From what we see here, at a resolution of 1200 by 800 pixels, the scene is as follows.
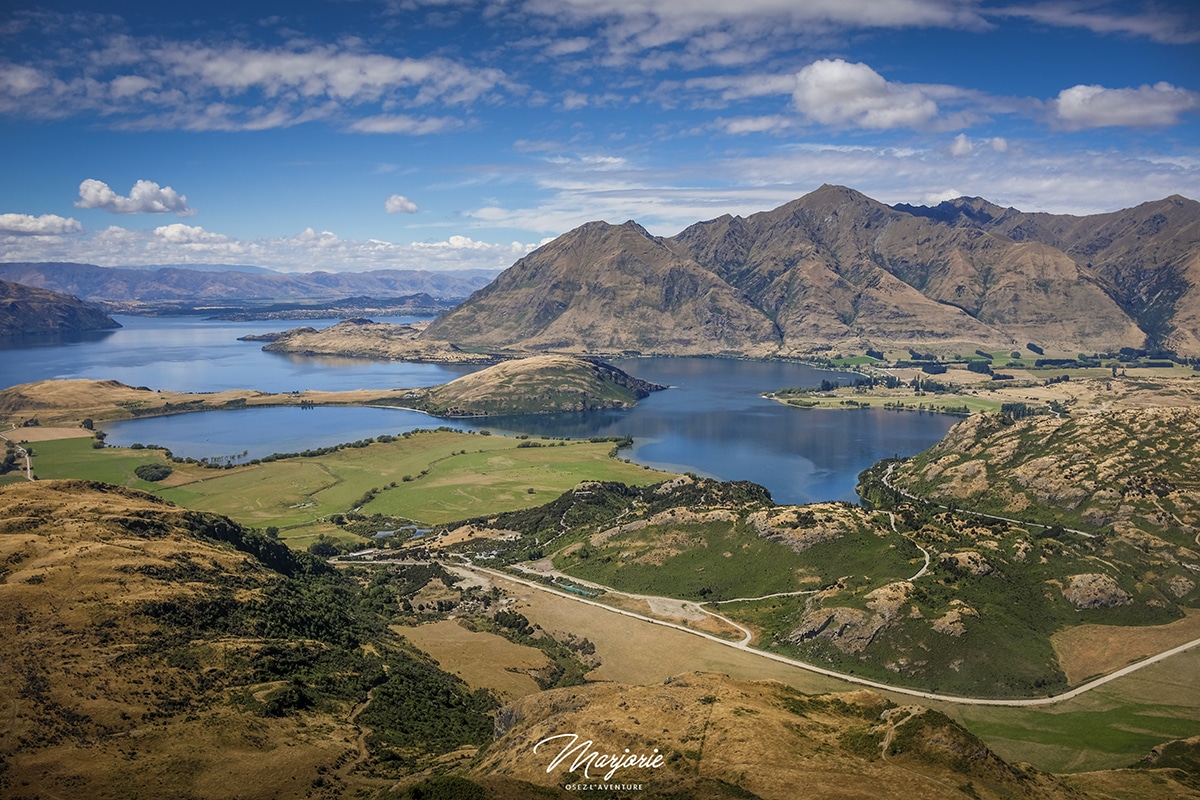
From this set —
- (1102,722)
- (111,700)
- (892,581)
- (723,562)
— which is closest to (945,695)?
(1102,722)

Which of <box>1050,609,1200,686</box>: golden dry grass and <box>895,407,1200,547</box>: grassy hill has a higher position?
<box>895,407,1200,547</box>: grassy hill

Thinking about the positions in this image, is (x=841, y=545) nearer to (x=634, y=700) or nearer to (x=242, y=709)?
(x=634, y=700)

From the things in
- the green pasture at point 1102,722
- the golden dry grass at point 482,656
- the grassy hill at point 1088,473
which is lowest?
the green pasture at point 1102,722

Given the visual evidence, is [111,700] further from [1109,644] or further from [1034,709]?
[1109,644]

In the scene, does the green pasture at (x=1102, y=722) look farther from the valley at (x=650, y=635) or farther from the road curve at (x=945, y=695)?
the road curve at (x=945, y=695)

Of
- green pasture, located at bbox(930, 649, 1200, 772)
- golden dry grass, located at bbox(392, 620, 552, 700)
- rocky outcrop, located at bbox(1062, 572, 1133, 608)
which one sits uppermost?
rocky outcrop, located at bbox(1062, 572, 1133, 608)

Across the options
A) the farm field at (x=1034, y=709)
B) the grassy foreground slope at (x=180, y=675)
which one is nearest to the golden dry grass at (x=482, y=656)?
the grassy foreground slope at (x=180, y=675)

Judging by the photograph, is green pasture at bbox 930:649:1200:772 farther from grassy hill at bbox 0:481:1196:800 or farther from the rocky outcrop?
the rocky outcrop

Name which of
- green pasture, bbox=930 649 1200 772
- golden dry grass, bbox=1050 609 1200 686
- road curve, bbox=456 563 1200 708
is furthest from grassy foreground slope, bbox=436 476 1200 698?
green pasture, bbox=930 649 1200 772

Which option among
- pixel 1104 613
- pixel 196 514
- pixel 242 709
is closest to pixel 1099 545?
pixel 1104 613

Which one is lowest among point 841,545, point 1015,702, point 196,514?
point 1015,702
